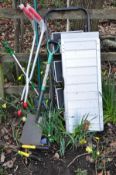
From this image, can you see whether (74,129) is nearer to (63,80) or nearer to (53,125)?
(53,125)

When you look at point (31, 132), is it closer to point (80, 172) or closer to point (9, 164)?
point (9, 164)

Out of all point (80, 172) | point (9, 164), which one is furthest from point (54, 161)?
point (9, 164)

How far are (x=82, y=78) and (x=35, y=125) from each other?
0.72 metres

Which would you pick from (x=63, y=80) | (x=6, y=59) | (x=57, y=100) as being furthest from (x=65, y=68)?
(x=6, y=59)

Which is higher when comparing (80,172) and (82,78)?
(82,78)

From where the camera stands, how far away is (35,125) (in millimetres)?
4402

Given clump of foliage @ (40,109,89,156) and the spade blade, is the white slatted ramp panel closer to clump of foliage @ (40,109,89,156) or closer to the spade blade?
clump of foliage @ (40,109,89,156)

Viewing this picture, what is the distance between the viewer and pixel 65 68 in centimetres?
425

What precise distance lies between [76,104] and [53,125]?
0.33 m

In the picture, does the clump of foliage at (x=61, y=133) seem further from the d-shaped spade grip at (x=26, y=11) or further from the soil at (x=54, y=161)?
the d-shaped spade grip at (x=26, y=11)

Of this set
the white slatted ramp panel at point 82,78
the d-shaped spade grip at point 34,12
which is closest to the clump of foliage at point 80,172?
the white slatted ramp panel at point 82,78

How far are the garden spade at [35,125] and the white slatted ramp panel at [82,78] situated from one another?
15 centimetres

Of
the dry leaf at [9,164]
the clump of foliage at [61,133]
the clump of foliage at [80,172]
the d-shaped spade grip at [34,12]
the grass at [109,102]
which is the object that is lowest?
the clump of foliage at [80,172]

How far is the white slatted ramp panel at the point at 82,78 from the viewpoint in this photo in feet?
13.9
